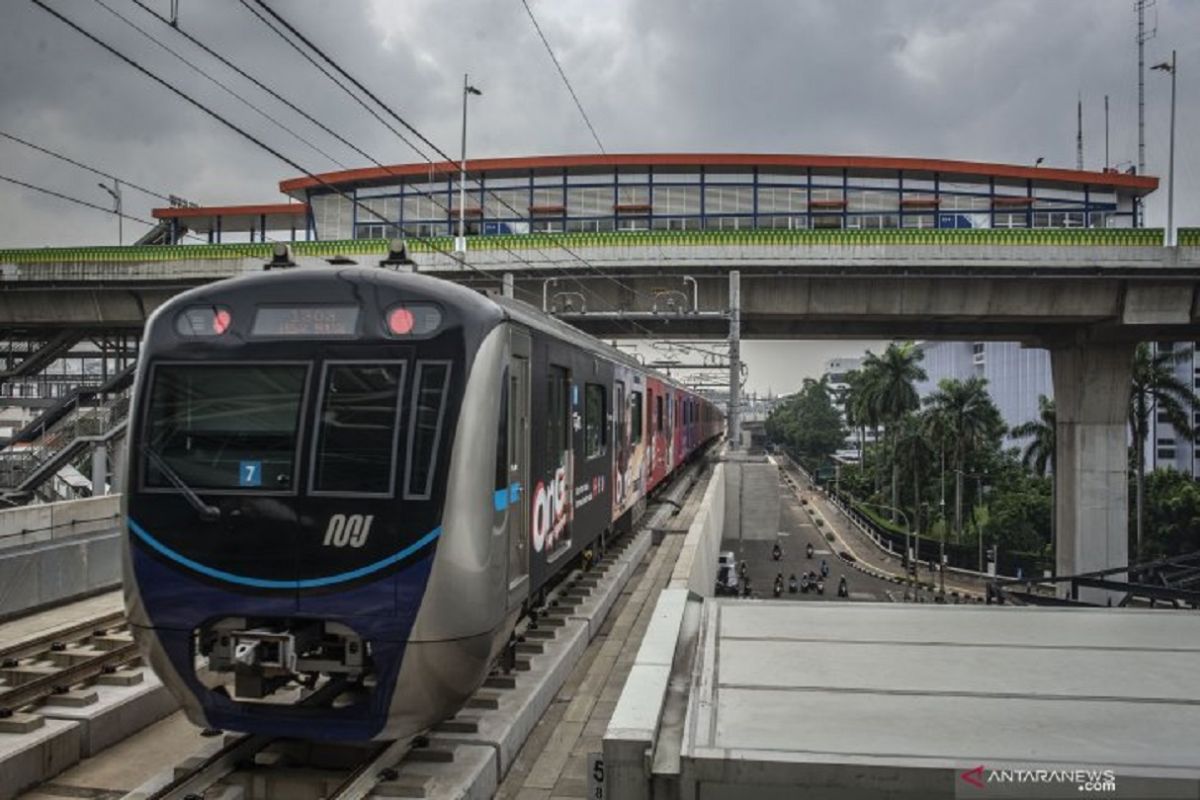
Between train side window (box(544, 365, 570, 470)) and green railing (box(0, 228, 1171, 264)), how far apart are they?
1582 centimetres

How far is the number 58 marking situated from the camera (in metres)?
5.63

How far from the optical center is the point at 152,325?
6.15 metres

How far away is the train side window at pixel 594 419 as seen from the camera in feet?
32.9

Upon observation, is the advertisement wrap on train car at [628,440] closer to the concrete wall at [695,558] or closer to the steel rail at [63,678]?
the concrete wall at [695,558]

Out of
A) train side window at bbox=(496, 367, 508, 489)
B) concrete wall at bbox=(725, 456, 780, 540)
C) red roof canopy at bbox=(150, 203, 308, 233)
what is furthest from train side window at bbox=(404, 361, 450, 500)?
red roof canopy at bbox=(150, 203, 308, 233)

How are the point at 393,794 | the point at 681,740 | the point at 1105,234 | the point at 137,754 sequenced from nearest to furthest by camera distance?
the point at 681,740, the point at 393,794, the point at 137,754, the point at 1105,234

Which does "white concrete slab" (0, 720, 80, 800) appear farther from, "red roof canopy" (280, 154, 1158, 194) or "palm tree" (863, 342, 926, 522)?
"palm tree" (863, 342, 926, 522)

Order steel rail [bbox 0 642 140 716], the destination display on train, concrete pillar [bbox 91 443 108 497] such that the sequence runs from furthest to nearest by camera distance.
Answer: concrete pillar [bbox 91 443 108 497]
steel rail [bbox 0 642 140 716]
the destination display on train

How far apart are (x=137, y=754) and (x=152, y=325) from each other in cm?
333

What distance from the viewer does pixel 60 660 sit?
28.5 feet

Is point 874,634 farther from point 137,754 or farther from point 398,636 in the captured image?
point 137,754

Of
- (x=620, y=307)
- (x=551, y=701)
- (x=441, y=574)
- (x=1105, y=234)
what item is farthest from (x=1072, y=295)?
(x=441, y=574)

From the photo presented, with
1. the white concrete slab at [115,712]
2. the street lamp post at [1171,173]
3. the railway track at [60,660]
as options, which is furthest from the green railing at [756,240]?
the white concrete slab at [115,712]

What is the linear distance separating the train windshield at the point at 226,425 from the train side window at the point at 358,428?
0.19 metres
